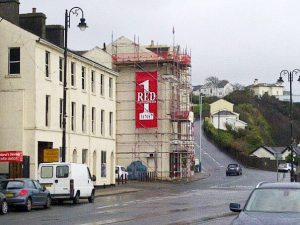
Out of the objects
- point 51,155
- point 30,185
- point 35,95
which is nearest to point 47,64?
point 35,95

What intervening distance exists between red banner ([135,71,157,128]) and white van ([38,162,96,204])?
36959 millimetres

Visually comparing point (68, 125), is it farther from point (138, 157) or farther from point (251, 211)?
point (251, 211)

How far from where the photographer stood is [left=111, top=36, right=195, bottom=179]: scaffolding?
73062 millimetres

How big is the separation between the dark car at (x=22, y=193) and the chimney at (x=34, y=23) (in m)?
19.6

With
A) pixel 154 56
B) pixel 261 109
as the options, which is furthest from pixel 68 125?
pixel 261 109

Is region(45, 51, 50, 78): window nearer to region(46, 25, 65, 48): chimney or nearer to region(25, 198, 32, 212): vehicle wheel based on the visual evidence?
region(46, 25, 65, 48): chimney

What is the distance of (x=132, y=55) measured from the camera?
7606 cm

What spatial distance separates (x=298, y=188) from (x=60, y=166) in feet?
74.6

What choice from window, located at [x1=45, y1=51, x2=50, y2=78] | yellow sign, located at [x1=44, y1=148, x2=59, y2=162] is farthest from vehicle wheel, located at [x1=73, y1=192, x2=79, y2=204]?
window, located at [x1=45, y1=51, x2=50, y2=78]

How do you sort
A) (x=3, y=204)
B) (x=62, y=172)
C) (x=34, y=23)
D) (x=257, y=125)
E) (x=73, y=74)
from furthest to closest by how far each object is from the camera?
(x=257, y=125) → (x=73, y=74) → (x=34, y=23) → (x=62, y=172) → (x=3, y=204)

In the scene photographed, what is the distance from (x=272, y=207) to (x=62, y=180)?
2291cm

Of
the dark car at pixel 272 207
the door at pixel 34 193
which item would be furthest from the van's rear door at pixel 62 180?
the dark car at pixel 272 207

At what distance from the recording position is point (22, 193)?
96.1 ft

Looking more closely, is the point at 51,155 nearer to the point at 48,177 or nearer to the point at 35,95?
the point at 48,177
